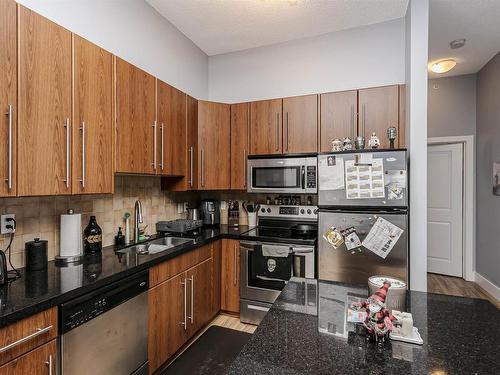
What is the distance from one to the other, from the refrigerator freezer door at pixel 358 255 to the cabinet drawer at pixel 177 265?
3.38 feet

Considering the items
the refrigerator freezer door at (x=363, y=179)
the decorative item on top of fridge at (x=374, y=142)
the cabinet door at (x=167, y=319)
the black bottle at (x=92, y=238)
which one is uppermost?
the decorative item on top of fridge at (x=374, y=142)

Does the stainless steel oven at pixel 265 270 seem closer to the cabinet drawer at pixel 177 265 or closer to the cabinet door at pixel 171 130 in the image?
the cabinet drawer at pixel 177 265

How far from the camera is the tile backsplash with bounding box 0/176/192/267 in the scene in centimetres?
162

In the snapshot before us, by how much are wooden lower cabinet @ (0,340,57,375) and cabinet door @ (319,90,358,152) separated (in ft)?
8.12

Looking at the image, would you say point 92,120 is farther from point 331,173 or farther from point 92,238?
point 331,173

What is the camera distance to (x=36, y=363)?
1167mm

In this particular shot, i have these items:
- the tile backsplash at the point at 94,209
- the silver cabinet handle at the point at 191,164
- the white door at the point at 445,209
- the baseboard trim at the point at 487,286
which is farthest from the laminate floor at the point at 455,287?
the tile backsplash at the point at 94,209

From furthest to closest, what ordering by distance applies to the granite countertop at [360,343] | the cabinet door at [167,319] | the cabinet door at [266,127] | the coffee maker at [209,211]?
1. the coffee maker at [209,211]
2. the cabinet door at [266,127]
3. the cabinet door at [167,319]
4. the granite countertop at [360,343]

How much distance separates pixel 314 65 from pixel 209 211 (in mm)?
2033

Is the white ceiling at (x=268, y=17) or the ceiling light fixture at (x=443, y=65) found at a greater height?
the white ceiling at (x=268, y=17)

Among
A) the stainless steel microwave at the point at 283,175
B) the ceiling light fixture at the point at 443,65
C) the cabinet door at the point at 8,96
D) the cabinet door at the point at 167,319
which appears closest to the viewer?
the cabinet door at the point at 8,96

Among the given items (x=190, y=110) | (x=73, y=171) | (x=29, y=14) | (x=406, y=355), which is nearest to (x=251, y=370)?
(x=406, y=355)

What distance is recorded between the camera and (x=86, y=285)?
1376 millimetres

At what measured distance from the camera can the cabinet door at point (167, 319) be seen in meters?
1.88
